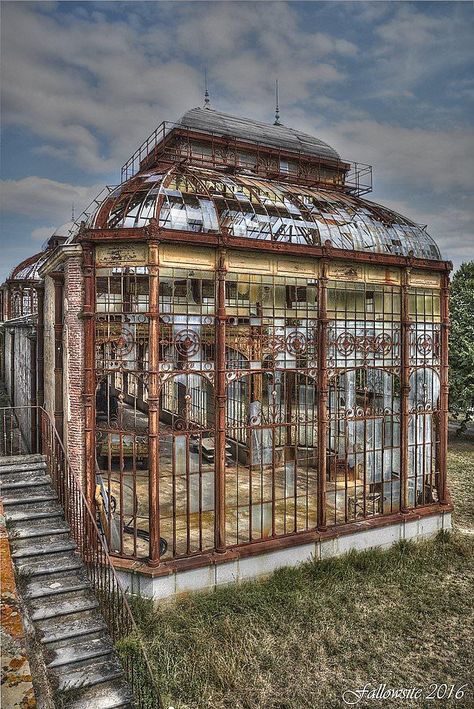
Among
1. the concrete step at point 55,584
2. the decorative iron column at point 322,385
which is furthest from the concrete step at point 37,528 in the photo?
the decorative iron column at point 322,385

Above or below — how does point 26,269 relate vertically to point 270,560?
above

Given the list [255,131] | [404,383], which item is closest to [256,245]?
[404,383]

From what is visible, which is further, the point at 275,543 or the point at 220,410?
the point at 275,543

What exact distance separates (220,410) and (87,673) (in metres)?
5.01

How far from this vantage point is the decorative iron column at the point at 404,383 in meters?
12.5

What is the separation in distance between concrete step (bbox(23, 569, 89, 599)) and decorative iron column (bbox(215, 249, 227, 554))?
117 inches

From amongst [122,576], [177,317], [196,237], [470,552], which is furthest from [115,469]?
[470,552]

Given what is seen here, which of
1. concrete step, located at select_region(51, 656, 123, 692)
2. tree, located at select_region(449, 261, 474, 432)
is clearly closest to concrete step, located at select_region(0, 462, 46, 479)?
concrete step, located at select_region(51, 656, 123, 692)

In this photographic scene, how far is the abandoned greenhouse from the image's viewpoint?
32.0 ft

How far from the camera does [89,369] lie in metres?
9.77

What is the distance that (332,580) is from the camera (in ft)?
34.3

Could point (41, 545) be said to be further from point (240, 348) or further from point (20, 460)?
point (240, 348)

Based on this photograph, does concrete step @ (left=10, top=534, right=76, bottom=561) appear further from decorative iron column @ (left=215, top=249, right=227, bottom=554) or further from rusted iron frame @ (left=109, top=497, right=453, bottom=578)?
decorative iron column @ (left=215, top=249, right=227, bottom=554)

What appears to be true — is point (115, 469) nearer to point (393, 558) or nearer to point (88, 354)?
point (88, 354)
